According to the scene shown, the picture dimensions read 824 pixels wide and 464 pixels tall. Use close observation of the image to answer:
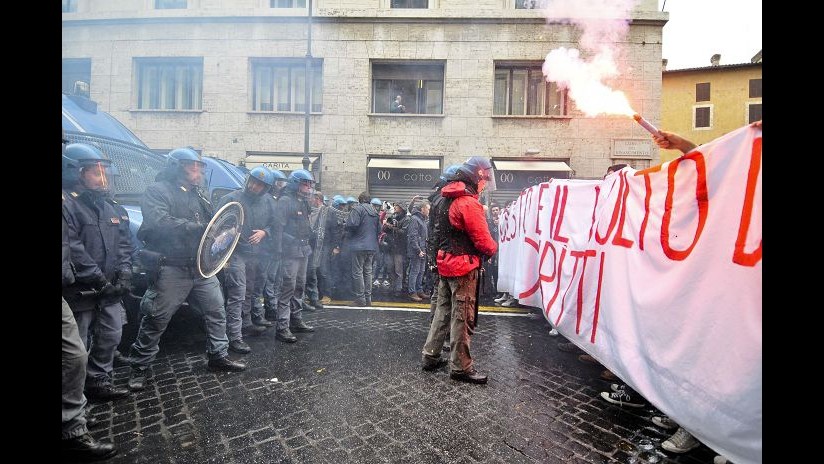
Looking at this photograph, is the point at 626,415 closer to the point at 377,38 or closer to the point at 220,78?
the point at 377,38

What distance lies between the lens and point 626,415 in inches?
119

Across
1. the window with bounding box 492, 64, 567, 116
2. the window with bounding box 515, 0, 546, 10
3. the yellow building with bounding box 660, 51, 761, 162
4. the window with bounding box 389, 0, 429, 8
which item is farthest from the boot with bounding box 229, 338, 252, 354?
the yellow building with bounding box 660, 51, 761, 162

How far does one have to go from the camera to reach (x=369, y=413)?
9.69ft

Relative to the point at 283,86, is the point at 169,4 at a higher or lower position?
higher

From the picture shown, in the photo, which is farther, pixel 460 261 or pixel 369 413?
pixel 460 261

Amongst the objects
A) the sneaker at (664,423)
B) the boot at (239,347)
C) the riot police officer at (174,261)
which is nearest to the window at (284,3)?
the riot police officer at (174,261)

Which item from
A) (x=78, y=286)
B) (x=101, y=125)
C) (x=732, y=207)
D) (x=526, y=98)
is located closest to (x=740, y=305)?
(x=732, y=207)

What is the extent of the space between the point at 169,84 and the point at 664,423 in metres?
18.1

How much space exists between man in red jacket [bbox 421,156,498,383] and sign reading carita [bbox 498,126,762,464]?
99 cm

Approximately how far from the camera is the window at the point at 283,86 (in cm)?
1491

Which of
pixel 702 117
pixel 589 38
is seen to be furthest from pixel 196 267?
pixel 702 117

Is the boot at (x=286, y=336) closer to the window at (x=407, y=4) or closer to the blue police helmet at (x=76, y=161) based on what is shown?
the blue police helmet at (x=76, y=161)

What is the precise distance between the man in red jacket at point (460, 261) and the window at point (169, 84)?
14660 millimetres

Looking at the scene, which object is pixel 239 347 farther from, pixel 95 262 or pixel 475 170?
pixel 475 170
